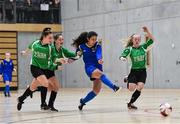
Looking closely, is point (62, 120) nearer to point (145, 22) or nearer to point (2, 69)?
point (2, 69)

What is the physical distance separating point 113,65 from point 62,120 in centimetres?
2136

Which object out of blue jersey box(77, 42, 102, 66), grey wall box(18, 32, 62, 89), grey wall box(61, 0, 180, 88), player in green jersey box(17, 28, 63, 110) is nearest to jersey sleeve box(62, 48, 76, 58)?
player in green jersey box(17, 28, 63, 110)

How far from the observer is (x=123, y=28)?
29062mm

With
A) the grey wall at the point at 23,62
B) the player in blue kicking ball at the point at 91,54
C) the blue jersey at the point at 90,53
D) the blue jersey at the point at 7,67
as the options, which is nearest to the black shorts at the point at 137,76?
the player in blue kicking ball at the point at 91,54

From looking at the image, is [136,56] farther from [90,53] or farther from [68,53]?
[68,53]

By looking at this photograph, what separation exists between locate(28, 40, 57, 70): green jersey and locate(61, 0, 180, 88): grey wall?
14.8 m

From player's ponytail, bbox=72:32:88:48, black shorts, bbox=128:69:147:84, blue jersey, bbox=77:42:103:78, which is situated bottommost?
black shorts, bbox=128:69:147:84

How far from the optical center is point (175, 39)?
82.8 feet

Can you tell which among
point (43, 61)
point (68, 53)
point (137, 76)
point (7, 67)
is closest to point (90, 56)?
point (68, 53)

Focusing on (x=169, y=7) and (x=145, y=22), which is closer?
(x=169, y=7)

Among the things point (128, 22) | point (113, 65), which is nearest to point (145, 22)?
point (128, 22)

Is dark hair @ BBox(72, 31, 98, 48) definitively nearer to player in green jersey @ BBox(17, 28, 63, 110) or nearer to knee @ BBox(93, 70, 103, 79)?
player in green jersey @ BBox(17, 28, 63, 110)

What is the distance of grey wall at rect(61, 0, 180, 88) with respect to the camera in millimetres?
25500

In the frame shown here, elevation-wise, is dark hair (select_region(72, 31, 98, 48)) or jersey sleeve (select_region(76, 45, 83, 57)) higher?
dark hair (select_region(72, 31, 98, 48))
